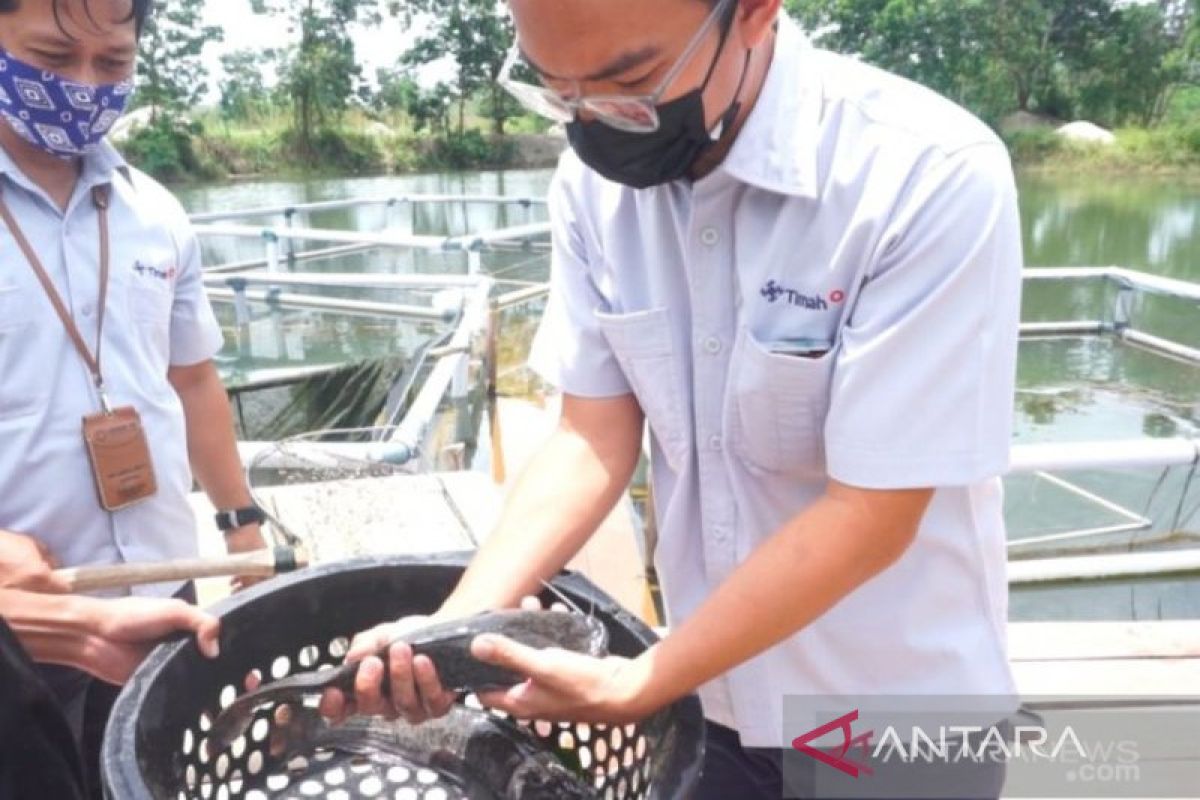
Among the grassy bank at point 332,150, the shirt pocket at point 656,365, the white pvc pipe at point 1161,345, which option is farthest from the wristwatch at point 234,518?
the grassy bank at point 332,150

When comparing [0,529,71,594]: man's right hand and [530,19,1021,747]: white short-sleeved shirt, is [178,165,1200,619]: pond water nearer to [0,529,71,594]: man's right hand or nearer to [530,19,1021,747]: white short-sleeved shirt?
[530,19,1021,747]: white short-sleeved shirt

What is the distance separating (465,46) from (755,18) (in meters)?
26.6

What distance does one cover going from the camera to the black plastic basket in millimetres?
978

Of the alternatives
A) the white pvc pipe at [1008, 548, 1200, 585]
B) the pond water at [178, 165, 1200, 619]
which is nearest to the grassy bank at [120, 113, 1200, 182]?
the pond water at [178, 165, 1200, 619]

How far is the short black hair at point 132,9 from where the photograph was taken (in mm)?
1369

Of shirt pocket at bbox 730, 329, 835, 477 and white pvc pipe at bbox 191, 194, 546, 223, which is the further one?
white pvc pipe at bbox 191, 194, 546, 223

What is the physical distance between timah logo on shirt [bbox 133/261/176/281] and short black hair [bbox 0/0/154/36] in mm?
344

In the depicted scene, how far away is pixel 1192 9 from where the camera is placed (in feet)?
84.0

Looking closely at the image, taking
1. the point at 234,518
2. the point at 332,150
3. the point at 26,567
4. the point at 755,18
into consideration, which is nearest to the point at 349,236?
the point at 234,518

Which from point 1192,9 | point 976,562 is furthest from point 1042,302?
point 1192,9

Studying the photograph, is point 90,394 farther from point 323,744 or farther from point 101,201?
point 323,744

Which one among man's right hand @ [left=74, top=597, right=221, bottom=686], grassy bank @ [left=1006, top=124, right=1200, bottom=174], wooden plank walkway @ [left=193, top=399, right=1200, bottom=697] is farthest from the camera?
grassy bank @ [left=1006, top=124, right=1200, bottom=174]

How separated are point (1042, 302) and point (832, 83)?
8189 millimetres

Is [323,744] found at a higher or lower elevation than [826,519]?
lower
